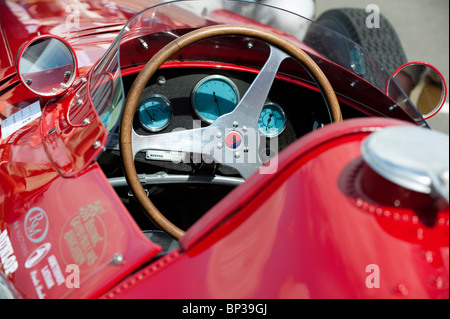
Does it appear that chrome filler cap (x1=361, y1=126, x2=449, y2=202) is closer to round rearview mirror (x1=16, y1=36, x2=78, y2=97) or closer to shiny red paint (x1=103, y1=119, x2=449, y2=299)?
shiny red paint (x1=103, y1=119, x2=449, y2=299)

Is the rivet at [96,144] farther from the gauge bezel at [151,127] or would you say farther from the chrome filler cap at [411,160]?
the chrome filler cap at [411,160]

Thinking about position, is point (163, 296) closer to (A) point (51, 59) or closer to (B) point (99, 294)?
(B) point (99, 294)

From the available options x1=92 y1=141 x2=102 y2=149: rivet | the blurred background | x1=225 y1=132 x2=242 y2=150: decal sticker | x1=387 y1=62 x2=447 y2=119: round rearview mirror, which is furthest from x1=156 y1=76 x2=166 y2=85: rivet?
the blurred background

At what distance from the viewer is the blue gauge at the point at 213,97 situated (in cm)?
214

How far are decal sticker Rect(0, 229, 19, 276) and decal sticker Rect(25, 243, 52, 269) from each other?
2.1 inches

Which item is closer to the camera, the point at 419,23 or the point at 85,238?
the point at 85,238

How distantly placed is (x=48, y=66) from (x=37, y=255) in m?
0.83

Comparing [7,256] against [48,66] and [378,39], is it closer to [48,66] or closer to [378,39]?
[48,66]

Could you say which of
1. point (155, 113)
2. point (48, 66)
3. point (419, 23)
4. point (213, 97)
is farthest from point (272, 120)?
point (419, 23)

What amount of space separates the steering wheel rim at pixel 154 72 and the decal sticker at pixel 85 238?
18cm

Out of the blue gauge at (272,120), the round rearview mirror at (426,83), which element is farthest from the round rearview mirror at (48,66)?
the round rearview mirror at (426,83)

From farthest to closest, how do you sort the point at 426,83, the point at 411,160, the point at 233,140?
the point at 426,83 → the point at 233,140 → the point at 411,160

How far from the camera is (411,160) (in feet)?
3.27

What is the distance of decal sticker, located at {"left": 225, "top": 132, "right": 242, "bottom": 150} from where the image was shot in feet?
6.06
